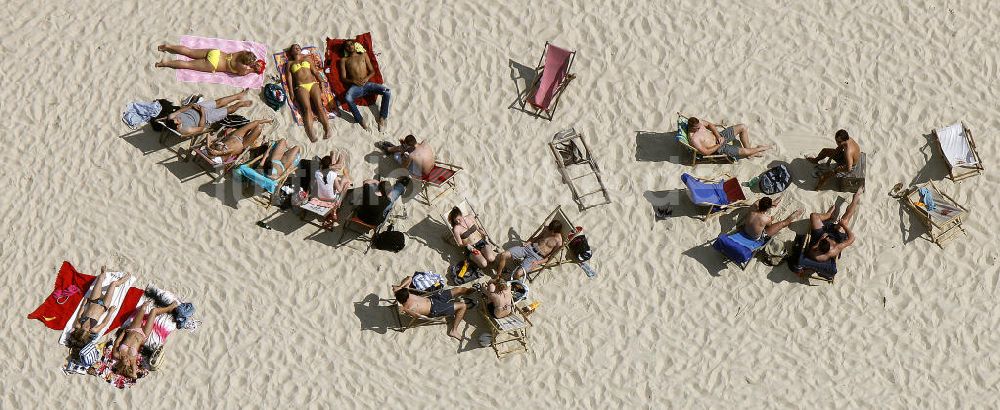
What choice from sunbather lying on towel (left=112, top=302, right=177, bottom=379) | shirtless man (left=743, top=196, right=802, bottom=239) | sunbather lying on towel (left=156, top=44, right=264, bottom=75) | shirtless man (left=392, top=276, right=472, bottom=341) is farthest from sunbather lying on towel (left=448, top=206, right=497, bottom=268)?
sunbather lying on towel (left=112, top=302, right=177, bottom=379)

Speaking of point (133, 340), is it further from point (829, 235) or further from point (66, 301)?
point (829, 235)

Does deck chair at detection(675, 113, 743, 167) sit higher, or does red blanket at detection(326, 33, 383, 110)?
deck chair at detection(675, 113, 743, 167)

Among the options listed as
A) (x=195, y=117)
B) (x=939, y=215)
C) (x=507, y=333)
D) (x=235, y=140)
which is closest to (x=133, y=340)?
(x=235, y=140)

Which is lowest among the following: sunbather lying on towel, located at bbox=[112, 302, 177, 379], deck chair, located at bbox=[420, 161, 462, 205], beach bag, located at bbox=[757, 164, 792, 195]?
sunbather lying on towel, located at bbox=[112, 302, 177, 379]

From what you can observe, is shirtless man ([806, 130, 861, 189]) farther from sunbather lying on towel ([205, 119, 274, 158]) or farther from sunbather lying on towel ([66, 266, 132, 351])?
sunbather lying on towel ([66, 266, 132, 351])

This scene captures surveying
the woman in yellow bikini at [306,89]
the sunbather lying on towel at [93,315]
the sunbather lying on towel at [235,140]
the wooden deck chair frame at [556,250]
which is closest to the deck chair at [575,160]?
the wooden deck chair frame at [556,250]

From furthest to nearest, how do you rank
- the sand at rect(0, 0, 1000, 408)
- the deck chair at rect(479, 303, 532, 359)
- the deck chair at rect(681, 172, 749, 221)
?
1. the deck chair at rect(681, 172, 749, 221)
2. the sand at rect(0, 0, 1000, 408)
3. the deck chair at rect(479, 303, 532, 359)

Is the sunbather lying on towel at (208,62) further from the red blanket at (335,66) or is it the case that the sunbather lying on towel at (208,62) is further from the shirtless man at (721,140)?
the shirtless man at (721,140)

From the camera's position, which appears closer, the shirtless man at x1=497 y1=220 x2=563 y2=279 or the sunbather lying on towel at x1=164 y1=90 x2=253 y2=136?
the shirtless man at x1=497 y1=220 x2=563 y2=279
